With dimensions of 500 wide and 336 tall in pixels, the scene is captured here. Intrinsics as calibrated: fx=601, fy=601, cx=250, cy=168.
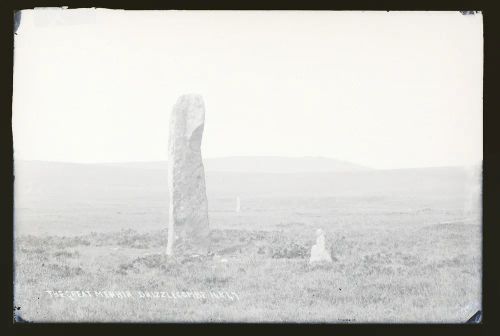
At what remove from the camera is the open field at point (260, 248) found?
1485cm

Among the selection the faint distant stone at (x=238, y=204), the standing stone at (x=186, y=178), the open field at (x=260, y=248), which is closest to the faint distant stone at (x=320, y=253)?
the open field at (x=260, y=248)

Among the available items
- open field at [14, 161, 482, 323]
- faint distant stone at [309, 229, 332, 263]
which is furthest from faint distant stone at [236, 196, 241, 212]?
faint distant stone at [309, 229, 332, 263]

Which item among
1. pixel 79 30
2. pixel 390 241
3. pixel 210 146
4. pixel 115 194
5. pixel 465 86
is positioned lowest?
pixel 390 241

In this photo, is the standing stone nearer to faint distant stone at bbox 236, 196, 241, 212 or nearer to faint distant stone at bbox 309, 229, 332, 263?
faint distant stone at bbox 236, 196, 241, 212

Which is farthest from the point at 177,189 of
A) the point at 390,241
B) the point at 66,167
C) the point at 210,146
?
the point at 390,241

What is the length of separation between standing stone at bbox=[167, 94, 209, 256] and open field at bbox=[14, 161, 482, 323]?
Answer: 0.35 metres

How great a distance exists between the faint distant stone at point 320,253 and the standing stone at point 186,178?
274 cm

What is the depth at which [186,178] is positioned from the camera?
15234 millimetres

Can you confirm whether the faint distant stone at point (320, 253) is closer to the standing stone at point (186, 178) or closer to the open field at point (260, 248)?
the open field at point (260, 248)

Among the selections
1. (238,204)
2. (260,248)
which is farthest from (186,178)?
(260,248)

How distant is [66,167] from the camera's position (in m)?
15.1

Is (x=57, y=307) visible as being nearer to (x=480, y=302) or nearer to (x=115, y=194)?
(x=115, y=194)

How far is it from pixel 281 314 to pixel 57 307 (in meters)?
5.54

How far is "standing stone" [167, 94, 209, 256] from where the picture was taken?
15164 mm
